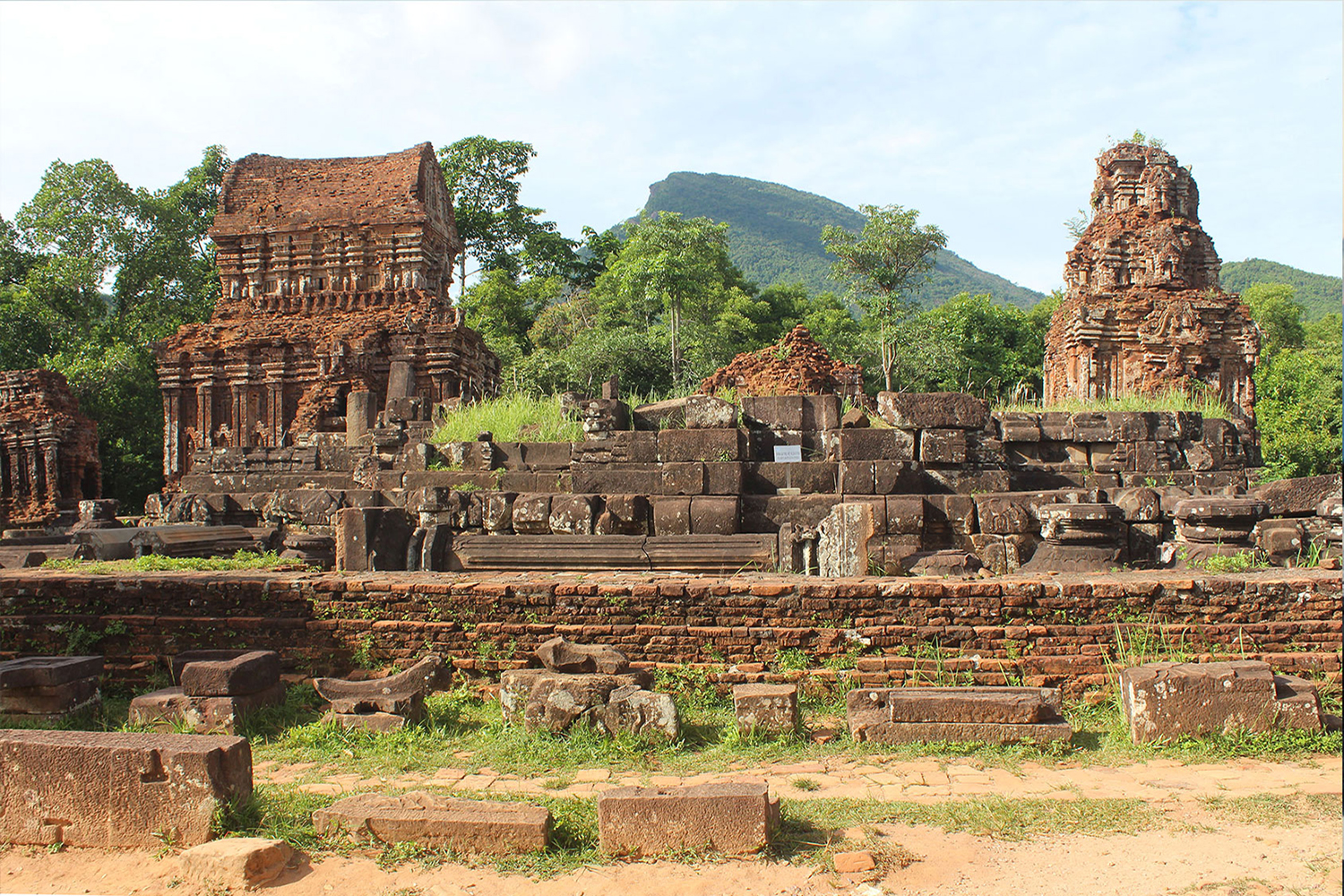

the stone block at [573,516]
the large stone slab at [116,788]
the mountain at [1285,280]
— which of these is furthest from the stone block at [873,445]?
the mountain at [1285,280]

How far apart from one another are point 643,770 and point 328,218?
18.7 meters

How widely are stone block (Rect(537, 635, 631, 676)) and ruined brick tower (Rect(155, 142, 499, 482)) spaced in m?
13.1

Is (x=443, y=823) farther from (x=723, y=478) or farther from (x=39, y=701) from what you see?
(x=723, y=478)

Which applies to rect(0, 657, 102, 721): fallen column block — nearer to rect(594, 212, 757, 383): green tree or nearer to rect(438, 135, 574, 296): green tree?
rect(594, 212, 757, 383): green tree

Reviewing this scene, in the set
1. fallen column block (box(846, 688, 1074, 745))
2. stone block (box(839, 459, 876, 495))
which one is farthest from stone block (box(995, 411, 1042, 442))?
fallen column block (box(846, 688, 1074, 745))

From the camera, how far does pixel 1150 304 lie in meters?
18.3

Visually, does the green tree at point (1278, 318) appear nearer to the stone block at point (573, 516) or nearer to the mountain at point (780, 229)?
the stone block at point (573, 516)

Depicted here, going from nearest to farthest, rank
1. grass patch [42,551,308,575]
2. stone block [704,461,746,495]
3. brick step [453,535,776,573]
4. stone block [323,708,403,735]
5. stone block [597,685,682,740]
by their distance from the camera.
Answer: stone block [597,685,682,740] → stone block [323,708,403,735] → grass patch [42,551,308,575] → brick step [453,535,776,573] → stone block [704,461,746,495]

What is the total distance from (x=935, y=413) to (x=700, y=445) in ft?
8.55

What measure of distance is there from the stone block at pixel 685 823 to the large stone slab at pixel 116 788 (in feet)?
5.42

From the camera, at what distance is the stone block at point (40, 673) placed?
5.14 meters

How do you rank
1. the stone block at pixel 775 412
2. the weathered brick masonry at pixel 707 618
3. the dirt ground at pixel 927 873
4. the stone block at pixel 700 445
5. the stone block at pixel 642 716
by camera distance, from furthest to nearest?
1. the stone block at pixel 775 412
2. the stone block at pixel 700 445
3. the weathered brick masonry at pixel 707 618
4. the stone block at pixel 642 716
5. the dirt ground at pixel 927 873

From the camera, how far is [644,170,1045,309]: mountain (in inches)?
3875

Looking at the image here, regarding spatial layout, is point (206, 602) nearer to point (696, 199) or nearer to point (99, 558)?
point (99, 558)
